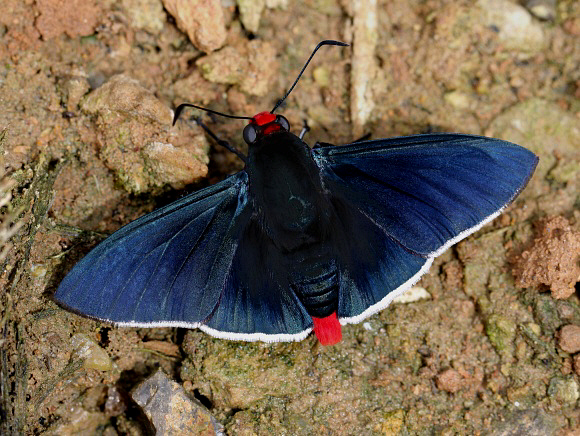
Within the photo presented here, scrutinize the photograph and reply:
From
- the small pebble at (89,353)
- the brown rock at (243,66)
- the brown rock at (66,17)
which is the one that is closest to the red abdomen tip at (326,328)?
the small pebble at (89,353)

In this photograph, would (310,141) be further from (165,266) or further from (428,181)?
(165,266)

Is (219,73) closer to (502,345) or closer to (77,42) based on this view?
(77,42)

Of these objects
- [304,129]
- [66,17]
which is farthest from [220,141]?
[66,17]

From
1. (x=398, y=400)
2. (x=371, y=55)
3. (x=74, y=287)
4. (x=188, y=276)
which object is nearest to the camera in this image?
(x=74, y=287)

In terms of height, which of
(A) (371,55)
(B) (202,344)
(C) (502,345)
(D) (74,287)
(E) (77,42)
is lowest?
(C) (502,345)

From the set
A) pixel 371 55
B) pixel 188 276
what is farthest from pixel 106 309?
pixel 371 55

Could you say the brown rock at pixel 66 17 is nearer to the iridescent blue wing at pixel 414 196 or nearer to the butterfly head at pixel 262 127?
the butterfly head at pixel 262 127

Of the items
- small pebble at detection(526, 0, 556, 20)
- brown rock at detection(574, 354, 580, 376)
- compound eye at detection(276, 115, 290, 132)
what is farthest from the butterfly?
small pebble at detection(526, 0, 556, 20)
